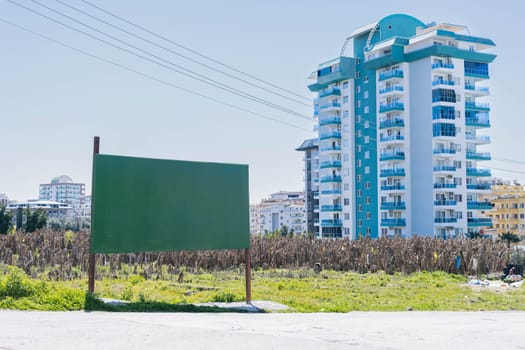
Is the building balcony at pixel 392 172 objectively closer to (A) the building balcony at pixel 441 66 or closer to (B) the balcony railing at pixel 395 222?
(B) the balcony railing at pixel 395 222

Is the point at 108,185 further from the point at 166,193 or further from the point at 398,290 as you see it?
the point at 398,290

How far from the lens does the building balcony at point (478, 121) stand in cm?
6762

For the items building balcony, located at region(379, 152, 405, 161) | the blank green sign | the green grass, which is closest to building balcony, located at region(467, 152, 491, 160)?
building balcony, located at region(379, 152, 405, 161)

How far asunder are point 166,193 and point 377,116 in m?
59.1

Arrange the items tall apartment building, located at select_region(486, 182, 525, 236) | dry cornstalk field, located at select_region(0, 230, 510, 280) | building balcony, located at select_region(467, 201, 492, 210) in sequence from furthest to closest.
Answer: tall apartment building, located at select_region(486, 182, 525, 236) < building balcony, located at select_region(467, 201, 492, 210) < dry cornstalk field, located at select_region(0, 230, 510, 280)

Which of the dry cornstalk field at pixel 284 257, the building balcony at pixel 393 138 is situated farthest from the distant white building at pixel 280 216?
the dry cornstalk field at pixel 284 257

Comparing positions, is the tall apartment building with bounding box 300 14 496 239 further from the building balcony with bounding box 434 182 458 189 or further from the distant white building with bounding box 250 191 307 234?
the distant white building with bounding box 250 191 307 234

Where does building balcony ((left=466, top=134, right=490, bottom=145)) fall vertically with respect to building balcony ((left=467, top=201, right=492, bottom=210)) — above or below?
above

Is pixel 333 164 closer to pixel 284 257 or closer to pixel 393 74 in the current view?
pixel 393 74

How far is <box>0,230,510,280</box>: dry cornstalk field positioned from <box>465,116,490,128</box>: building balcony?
37208 millimetres

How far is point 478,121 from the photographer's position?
68.4 metres

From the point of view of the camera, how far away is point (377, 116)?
70.3 metres

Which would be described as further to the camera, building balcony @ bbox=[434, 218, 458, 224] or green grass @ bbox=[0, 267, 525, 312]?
building balcony @ bbox=[434, 218, 458, 224]
